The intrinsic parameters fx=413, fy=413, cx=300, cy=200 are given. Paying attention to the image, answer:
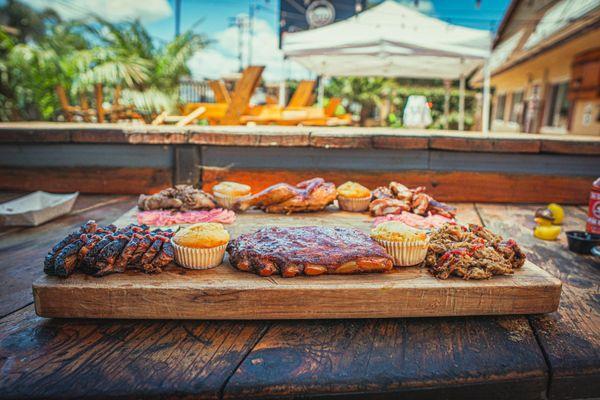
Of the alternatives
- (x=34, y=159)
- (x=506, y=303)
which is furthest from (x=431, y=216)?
(x=34, y=159)

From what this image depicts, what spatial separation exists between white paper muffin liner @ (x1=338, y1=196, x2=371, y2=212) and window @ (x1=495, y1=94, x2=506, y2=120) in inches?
654

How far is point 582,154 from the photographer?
3123mm

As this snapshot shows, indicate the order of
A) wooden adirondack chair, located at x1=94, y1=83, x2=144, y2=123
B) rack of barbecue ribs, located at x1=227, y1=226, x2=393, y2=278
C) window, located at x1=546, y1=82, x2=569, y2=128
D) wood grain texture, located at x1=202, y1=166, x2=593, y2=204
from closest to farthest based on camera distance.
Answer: rack of barbecue ribs, located at x1=227, y1=226, x2=393, y2=278 < wood grain texture, located at x1=202, y1=166, x2=593, y2=204 < wooden adirondack chair, located at x1=94, y1=83, x2=144, y2=123 < window, located at x1=546, y1=82, x2=569, y2=128

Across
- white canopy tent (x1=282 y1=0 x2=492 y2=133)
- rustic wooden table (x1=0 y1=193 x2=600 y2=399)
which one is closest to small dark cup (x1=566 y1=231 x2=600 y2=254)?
rustic wooden table (x1=0 y1=193 x2=600 y2=399)

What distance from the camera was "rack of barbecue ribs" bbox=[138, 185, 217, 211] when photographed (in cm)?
226

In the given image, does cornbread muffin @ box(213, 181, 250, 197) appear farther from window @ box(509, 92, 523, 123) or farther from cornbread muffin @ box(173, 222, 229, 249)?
window @ box(509, 92, 523, 123)

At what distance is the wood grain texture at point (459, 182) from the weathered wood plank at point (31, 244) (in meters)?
0.74

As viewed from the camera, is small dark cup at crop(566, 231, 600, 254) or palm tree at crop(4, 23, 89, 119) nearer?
small dark cup at crop(566, 231, 600, 254)

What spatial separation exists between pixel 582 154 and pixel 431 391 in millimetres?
2876

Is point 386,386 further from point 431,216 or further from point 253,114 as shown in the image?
point 253,114

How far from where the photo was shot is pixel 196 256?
1392 mm

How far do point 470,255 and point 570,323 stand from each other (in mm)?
362

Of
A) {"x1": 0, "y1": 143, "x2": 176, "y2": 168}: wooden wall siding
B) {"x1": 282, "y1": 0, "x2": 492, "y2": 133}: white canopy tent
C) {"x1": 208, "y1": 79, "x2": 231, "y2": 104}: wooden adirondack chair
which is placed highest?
{"x1": 282, "y1": 0, "x2": 492, "y2": 133}: white canopy tent

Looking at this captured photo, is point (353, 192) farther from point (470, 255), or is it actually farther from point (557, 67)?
point (557, 67)
